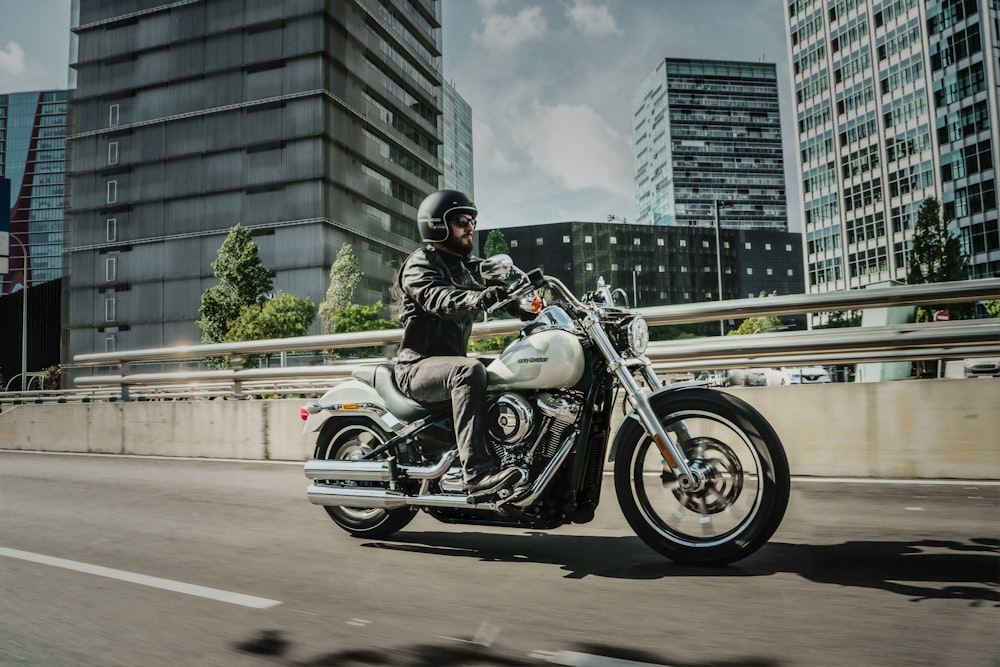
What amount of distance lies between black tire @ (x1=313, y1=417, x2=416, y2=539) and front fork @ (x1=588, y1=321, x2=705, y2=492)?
5.32 feet

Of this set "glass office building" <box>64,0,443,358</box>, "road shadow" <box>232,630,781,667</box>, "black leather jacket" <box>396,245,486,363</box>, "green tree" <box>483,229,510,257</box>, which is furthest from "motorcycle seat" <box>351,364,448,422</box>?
"green tree" <box>483,229,510,257</box>

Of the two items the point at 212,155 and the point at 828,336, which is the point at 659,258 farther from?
the point at 828,336

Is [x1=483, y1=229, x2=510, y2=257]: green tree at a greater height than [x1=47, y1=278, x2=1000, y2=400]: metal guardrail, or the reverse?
[x1=483, y1=229, x2=510, y2=257]: green tree

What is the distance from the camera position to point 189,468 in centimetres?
891

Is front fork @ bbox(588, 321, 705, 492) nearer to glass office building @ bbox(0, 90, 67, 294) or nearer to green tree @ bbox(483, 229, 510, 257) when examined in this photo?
green tree @ bbox(483, 229, 510, 257)

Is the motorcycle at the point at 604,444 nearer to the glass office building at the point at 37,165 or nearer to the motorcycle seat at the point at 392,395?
the motorcycle seat at the point at 392,395

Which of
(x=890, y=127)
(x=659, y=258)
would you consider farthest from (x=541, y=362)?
(x=659, y=258)

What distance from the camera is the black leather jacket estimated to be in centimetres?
432

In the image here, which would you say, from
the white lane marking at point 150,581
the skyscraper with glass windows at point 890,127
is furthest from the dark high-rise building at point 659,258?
the white lane marking at point 150,581

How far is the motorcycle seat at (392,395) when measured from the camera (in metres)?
4.48

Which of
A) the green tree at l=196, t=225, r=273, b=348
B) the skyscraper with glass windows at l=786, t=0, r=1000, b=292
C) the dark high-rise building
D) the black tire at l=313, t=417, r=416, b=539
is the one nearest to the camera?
the black tire at l=313, t=417, r=416, b=539

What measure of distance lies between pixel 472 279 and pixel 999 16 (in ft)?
304

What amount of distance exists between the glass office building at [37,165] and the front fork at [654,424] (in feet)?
698

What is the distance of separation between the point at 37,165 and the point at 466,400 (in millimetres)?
219909
